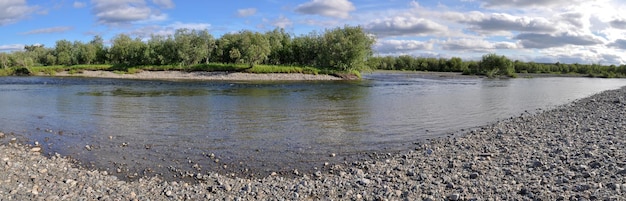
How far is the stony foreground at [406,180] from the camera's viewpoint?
352 inches

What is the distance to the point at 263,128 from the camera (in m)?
19.7

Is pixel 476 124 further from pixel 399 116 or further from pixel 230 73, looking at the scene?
pixel 230 73

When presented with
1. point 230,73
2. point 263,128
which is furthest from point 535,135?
point 230,73

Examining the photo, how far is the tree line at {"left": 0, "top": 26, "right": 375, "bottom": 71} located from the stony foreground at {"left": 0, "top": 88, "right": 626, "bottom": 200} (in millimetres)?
86581

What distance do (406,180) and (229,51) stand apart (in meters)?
104

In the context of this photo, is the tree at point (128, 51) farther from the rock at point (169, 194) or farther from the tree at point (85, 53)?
the rock at point (169, 194)

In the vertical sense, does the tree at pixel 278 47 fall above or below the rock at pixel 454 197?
above

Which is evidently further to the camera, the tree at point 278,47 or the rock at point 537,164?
the tree at point 278,47

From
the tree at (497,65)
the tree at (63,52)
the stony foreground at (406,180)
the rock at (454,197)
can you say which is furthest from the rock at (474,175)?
the tree at (63,52)

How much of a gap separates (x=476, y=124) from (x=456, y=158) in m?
10.7

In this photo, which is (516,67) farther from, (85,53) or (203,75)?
(85,53)

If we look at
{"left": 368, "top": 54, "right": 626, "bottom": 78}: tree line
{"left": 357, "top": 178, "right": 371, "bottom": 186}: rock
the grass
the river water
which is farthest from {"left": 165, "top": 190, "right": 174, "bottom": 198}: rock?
{"left": 368, "top": 54, "right": 626, "bottom": 78}: tree line

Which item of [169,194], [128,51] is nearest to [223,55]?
[128,51]

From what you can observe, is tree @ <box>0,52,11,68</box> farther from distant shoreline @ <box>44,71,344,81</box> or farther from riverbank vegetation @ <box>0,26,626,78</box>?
distant shoreline @ <box>44,71,344,81</box>
